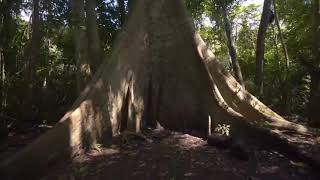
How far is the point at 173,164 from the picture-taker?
6.62m

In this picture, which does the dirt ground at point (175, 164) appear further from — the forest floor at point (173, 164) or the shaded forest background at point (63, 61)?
the shaded forest background at point (63, 61)

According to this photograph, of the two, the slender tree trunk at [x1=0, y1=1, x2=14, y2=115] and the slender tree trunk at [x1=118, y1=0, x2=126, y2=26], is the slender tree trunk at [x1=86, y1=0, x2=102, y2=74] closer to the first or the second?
the slender tree trunk at [x1=0, y1=1, x2=14, y2=115]

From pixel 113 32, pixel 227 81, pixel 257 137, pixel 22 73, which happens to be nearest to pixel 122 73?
pixel 227 81

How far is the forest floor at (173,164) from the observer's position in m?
6.35

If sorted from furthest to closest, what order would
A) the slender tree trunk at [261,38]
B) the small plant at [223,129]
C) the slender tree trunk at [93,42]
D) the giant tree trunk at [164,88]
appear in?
the slender tree trunk at [261,38] → the slender tree trunk at [93,42] → the small plant at [223,129] → the giant tree trunk at [164,88]

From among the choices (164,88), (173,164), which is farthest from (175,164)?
(164,88)

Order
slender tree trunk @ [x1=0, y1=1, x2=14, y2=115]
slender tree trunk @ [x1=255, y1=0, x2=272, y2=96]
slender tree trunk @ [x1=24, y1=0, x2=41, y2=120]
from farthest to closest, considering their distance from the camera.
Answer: slender tree trunk @ [x1=255, y1=0, x2=272, y2=96] < slender tree trunk @ [x1=24, y1=0, x2=41, y2=120] < slender tree trunk @ [x1=0, y1=1, x2=14, y2=115]

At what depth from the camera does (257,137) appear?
7.49m

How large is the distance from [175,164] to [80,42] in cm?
436

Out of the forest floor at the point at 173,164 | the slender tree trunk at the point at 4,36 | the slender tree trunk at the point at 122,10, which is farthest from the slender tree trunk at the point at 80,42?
the slender tree trunk at the point at 122,10

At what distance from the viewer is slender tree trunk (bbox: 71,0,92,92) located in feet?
30.0

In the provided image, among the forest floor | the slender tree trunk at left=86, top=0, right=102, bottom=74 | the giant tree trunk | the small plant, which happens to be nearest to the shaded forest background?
the slender tree trunk at left=86, top=0, right=102, bottom=74

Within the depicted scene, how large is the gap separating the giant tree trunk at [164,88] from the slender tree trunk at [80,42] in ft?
3.57

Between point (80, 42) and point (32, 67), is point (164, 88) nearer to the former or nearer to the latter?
point (80, 42)
